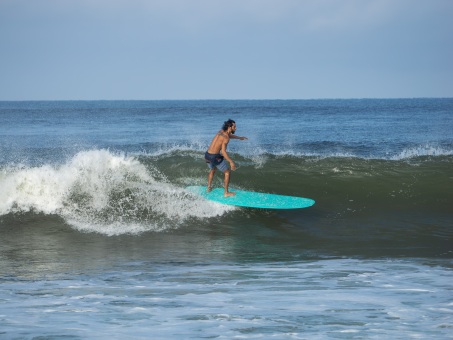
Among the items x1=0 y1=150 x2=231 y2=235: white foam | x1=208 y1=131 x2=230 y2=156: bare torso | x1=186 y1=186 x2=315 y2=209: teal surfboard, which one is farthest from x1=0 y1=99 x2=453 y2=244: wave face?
x1=208 y1=131 x2=230 y2=156: bare torso

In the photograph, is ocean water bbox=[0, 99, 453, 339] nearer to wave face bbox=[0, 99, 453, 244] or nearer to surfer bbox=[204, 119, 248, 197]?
wave face bbox=[0, 99, 453, 244]

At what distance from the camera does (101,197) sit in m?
13.2

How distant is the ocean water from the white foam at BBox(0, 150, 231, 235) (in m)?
0.03

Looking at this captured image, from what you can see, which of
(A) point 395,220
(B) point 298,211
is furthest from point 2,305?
(A) point 395,220

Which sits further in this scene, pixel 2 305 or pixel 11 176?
pixel 11 176

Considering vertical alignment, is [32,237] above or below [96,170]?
below

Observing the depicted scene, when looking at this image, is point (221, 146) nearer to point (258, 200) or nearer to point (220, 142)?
point (220, 142)

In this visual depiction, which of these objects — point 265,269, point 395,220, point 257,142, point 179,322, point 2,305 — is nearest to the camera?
point 179,322

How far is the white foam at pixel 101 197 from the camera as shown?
1201cm

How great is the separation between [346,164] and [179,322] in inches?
500

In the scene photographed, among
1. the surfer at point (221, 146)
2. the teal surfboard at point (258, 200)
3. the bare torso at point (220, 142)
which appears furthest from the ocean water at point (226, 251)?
the bare torso at point (220, 142)

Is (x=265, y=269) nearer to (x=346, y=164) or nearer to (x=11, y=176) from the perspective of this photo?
(x=11, y=176)

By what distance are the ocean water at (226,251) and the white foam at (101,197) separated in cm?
3

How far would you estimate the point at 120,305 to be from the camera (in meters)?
6.48
